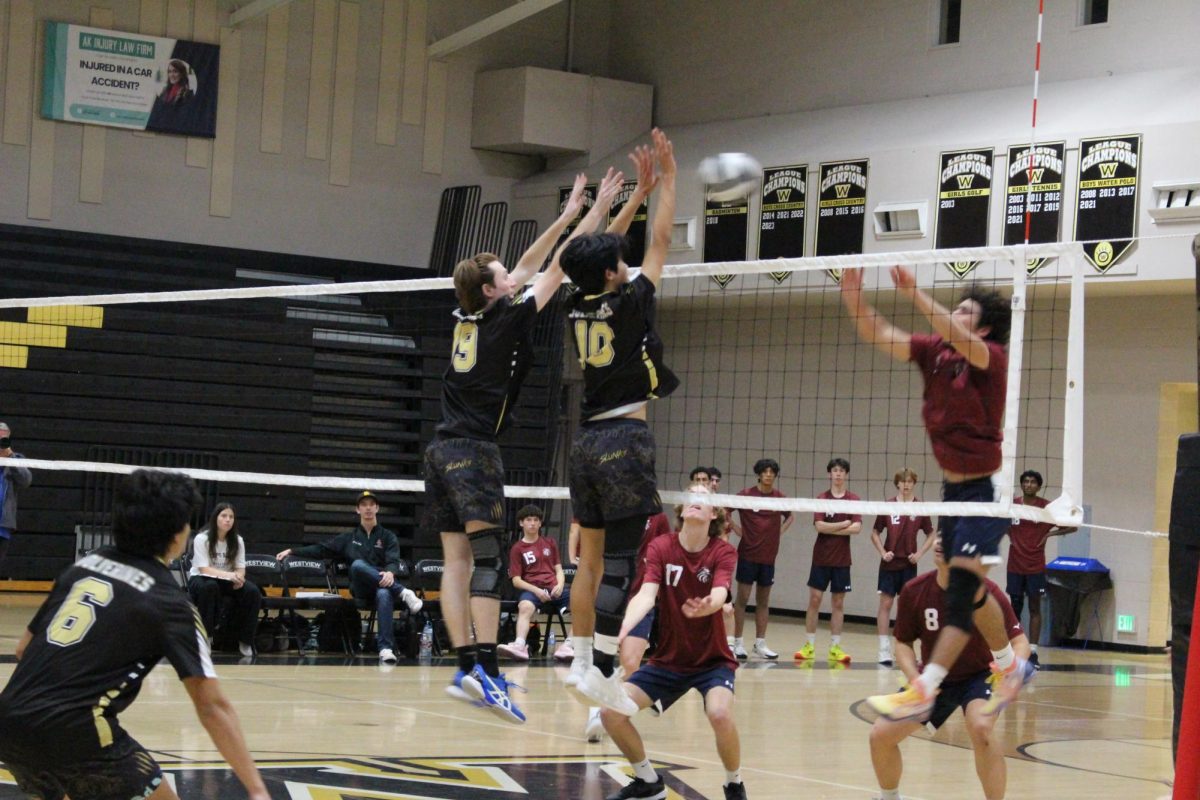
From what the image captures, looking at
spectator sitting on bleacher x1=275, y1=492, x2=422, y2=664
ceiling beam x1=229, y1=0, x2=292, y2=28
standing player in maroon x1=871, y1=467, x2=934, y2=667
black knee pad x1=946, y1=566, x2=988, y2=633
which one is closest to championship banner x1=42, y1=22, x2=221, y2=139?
ceiling beam x1=229, y1=0, x2=292, y2=28

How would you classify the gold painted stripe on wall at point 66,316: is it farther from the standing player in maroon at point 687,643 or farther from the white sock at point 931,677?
the white sock at point 931,677

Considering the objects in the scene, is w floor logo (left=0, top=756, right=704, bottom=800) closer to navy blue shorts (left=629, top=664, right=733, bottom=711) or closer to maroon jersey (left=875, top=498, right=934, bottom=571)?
navy blue shorts (left=629, top=664, right=733, bottom=711)

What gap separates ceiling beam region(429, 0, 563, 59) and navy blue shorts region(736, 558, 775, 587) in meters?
7.92

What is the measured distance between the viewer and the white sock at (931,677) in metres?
5.75

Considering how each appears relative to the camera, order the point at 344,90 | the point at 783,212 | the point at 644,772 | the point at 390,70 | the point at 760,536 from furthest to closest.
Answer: the point at 390,70
the point at 344,90
the point at 783,212
the point at 760,536
the point at 644,772

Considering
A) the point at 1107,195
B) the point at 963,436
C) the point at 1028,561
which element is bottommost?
the point at 1028,561

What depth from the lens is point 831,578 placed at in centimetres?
1403

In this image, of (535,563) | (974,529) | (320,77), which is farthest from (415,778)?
(320,77)

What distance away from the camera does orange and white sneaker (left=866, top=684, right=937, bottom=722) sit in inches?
231

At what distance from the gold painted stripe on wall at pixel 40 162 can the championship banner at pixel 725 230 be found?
783cm

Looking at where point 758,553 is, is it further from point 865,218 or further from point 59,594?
point 59,594

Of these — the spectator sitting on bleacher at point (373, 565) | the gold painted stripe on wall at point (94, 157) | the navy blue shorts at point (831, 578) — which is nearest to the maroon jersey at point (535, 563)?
the spectator sitting on bleacher at point (373, 565)

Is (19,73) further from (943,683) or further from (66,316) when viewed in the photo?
(943,683)

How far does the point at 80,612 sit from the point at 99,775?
0.43m
